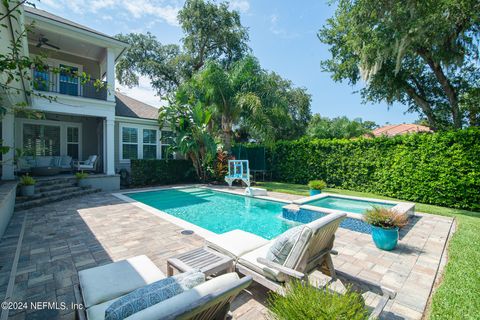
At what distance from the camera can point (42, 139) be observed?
13.3m

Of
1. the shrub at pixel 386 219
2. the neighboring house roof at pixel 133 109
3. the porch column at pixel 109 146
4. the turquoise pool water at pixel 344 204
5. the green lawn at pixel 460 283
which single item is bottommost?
the green lawn at pixel 460 283

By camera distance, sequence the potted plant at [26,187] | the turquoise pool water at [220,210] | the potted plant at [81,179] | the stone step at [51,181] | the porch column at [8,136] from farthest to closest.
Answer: the potted plant at [81,179], the stone step at [51,181], the porch column at [8,136], the potted plant at [26,187], the turquoise pool water at [220,210]

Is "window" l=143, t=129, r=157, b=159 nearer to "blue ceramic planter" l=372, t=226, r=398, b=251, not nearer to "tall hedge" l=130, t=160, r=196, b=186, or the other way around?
"tall hedge" l=130, t=160, r=196, b=186

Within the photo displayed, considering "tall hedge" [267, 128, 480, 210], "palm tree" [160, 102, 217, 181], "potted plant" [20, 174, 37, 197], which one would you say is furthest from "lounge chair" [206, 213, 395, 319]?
"palm tree" [160, 102, 217, 181]

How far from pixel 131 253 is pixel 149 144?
12118 mm

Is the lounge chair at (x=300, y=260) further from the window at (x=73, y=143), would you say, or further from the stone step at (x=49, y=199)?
the window at (x=73, y=143)

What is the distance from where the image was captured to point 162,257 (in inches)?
176

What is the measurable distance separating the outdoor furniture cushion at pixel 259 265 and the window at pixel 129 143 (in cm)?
1346

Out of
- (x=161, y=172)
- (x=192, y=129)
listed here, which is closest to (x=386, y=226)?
(x=192, y=129)

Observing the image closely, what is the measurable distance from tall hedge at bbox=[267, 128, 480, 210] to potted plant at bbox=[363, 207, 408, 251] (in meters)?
6.68

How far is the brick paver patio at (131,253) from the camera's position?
3.25 meters

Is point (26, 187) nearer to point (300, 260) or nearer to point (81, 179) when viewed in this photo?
point (81, 179)

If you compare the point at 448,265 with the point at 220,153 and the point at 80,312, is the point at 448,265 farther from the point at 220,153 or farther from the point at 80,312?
the point at 220,153

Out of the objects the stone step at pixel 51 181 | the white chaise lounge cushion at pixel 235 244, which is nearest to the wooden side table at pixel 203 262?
the white chaise lounge cushion at pixel 235 244
